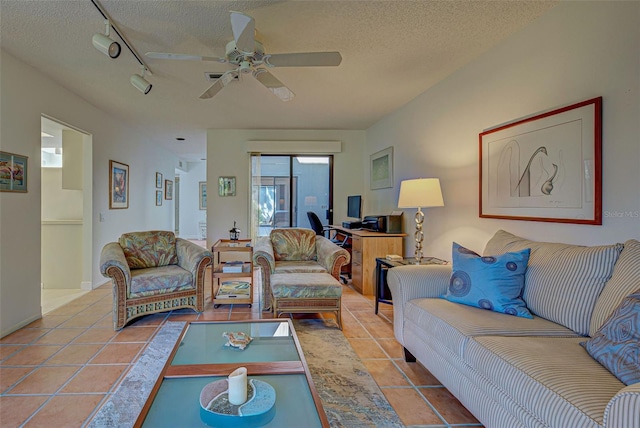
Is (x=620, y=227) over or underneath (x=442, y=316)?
over

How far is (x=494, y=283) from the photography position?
1.94 meters

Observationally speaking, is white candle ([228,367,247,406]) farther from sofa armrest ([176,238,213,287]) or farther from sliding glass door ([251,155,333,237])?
sliding glass door ([251,155,333,237])

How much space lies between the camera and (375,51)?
2.72 meters

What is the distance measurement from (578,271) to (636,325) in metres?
0.53

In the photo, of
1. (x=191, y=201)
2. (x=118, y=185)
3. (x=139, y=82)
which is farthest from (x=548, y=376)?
(x=191, y=201)

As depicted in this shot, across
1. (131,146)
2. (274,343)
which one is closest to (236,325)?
(274,343)

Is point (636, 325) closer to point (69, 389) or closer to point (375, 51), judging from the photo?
point (375, 51)

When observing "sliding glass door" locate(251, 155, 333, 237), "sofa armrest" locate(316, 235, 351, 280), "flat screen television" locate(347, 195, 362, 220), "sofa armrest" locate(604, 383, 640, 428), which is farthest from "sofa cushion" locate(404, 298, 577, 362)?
"sliding glass door" locate(251, 155, 333, 237)

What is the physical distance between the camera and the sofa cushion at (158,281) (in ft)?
9.87

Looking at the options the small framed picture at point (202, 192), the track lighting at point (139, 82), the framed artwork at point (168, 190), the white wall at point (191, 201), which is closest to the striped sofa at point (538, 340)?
the track lighting at point (139, 82)

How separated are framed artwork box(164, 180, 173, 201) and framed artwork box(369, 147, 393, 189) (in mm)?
5009

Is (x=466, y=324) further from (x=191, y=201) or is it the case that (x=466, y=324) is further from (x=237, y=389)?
(x=191, y=201)

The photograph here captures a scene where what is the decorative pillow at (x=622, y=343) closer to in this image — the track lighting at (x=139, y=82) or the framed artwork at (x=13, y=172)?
the track lighting at (x=139, y=82)

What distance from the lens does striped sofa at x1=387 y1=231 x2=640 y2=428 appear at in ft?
3.63
